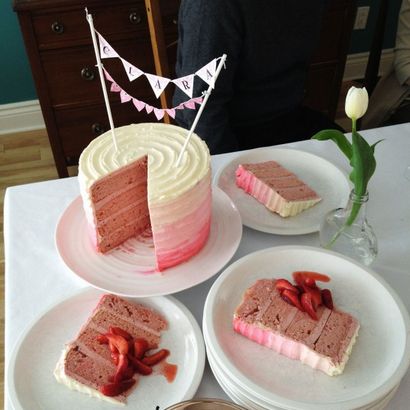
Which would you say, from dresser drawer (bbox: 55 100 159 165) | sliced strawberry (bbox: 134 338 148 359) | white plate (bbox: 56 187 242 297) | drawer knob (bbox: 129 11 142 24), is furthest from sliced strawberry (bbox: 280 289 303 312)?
dresser drawer (bbox: 55 100 159 165)

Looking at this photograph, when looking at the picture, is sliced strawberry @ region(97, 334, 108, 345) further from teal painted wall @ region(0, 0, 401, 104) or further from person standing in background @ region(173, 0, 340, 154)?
teal painted wall @ region(0, 0, 401, 104)

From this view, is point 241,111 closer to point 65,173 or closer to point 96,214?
point 96,214

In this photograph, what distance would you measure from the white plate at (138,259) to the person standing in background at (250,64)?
19.6 inches

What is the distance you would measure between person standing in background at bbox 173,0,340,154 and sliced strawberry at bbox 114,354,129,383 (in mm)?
885

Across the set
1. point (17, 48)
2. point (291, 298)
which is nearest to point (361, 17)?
point (17, 48)

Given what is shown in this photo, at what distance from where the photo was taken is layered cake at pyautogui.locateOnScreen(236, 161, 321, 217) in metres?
1.14

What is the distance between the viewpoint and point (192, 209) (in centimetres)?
97

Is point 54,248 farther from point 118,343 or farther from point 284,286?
point 284,286

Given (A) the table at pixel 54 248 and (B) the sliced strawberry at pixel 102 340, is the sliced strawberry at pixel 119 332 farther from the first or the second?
(A) the table at pixel 54 248

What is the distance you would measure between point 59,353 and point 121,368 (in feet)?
0.44

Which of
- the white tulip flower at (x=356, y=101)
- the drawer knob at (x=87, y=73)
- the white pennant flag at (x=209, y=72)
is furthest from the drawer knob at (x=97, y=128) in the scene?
the white tulip flower at (x=356, y=101)

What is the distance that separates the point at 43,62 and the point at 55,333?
1.66m

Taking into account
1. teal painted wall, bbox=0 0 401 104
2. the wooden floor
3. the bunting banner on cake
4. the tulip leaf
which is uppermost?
the bunting banner on cake

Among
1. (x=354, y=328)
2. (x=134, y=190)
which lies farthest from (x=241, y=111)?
(x=354, y=328)
